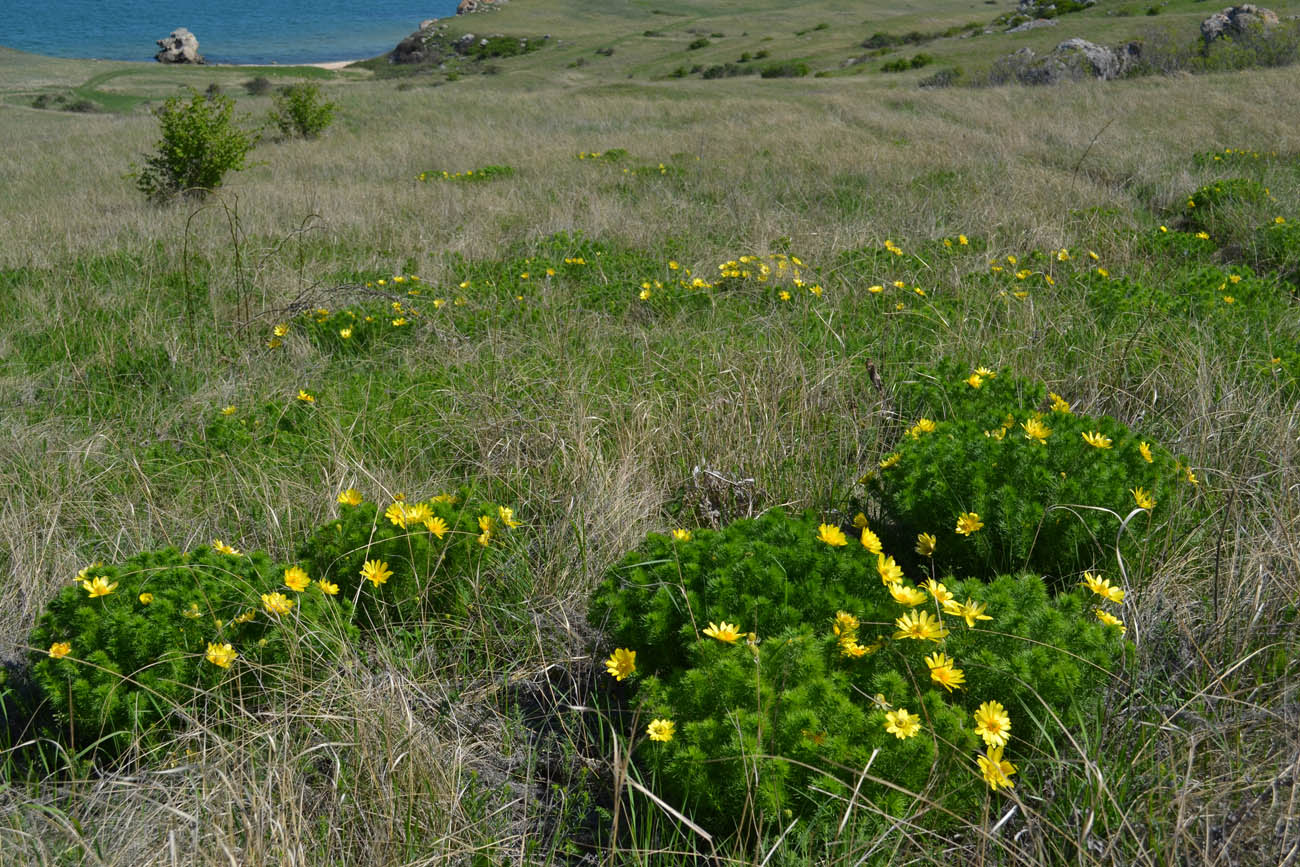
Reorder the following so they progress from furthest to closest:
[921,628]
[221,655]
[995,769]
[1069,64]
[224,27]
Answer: [224,27] < [1069,64] < [221,655] < [921,628] < [995,769]

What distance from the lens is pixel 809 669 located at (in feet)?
6.21

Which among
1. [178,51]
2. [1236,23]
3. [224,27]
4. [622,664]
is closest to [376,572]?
[622,664]

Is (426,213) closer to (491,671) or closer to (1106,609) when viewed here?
(491,671)

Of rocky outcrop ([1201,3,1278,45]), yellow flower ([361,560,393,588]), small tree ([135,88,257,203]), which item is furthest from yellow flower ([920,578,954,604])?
rocky outcrop ([1201,3,1278,45])

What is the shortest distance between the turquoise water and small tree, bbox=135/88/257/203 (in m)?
71.3

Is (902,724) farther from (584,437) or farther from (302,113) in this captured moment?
(302,113)

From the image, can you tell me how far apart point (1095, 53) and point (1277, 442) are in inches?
1133

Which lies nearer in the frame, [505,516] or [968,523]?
[968,523]

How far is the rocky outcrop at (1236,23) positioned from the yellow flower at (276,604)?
33.6 m

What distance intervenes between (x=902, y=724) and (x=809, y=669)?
0.23m

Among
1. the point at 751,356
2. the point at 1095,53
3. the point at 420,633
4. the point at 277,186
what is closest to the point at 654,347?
the point at 751,356

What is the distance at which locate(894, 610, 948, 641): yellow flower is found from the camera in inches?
75.5

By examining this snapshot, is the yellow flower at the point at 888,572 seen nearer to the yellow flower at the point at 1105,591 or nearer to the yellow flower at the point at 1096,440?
the yellow flower at the point at 1105,591

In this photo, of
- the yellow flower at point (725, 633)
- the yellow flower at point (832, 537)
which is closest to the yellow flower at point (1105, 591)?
the yellow flower at point (832, 537)
